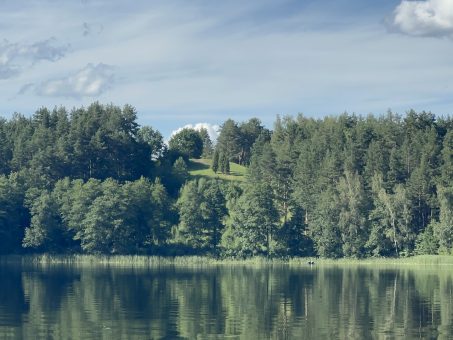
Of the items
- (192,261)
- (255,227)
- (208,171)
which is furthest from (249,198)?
(208,171)

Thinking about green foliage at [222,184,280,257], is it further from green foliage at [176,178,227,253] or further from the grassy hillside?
the grassy hillside

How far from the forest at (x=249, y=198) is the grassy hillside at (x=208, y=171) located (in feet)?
46.1

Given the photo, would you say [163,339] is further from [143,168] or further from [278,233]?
[143,168]

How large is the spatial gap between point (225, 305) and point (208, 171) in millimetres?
121515

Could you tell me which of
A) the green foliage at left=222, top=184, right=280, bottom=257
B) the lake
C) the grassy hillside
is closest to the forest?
the green foliage at left=222, top=184, right=280, bottom=257

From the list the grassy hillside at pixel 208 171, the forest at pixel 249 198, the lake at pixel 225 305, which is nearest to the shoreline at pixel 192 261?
the forest at pixel 249 198

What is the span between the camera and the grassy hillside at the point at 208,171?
18062cm

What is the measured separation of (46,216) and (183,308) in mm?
79583

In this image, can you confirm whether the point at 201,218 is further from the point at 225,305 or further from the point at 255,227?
the point at 225,305

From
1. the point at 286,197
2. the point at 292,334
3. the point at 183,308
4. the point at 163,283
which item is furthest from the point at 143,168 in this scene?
the point at 292,334

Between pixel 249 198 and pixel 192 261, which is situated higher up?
pixel 249 198

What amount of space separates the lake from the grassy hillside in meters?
78.0

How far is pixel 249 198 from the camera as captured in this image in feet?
442

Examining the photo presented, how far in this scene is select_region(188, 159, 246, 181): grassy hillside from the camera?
181 meters
